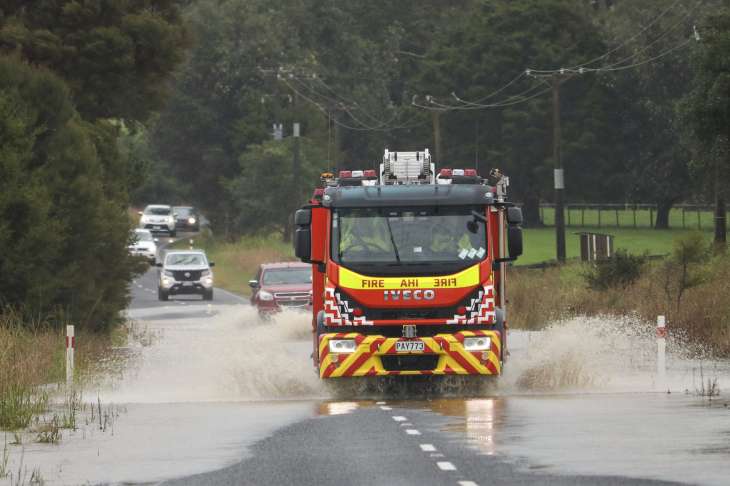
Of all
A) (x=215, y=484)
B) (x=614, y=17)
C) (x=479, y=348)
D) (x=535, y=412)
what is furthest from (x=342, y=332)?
(x=614, y=17)

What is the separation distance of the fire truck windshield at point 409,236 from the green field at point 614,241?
49253 millimetres

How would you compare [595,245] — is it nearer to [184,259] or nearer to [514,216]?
[184,259]

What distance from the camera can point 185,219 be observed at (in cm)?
11731

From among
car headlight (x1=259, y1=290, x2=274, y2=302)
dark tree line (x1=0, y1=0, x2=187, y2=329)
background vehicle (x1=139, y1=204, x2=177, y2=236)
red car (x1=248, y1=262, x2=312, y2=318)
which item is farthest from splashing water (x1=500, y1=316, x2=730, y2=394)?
background vehicle (x1=139, y1=204, x2=177, y2=236)

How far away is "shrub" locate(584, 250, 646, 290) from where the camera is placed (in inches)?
1662

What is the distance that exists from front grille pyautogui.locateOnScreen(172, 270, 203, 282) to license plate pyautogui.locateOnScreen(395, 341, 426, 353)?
4020cm

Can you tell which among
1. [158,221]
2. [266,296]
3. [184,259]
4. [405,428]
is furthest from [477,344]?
[158,221]

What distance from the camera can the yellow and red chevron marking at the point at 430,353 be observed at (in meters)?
22.7

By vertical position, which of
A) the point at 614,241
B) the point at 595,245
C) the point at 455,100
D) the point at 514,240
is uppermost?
the point at 455,100

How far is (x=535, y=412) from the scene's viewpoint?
2083 centimetres

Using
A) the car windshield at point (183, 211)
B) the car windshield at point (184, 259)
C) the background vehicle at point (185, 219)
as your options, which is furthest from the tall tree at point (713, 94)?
the car windshield at point (183, 211)

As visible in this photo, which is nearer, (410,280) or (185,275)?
(410,280)

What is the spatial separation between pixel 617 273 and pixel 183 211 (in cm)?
7812

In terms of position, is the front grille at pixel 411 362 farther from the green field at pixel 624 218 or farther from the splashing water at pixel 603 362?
the green field at pixel 624 218
